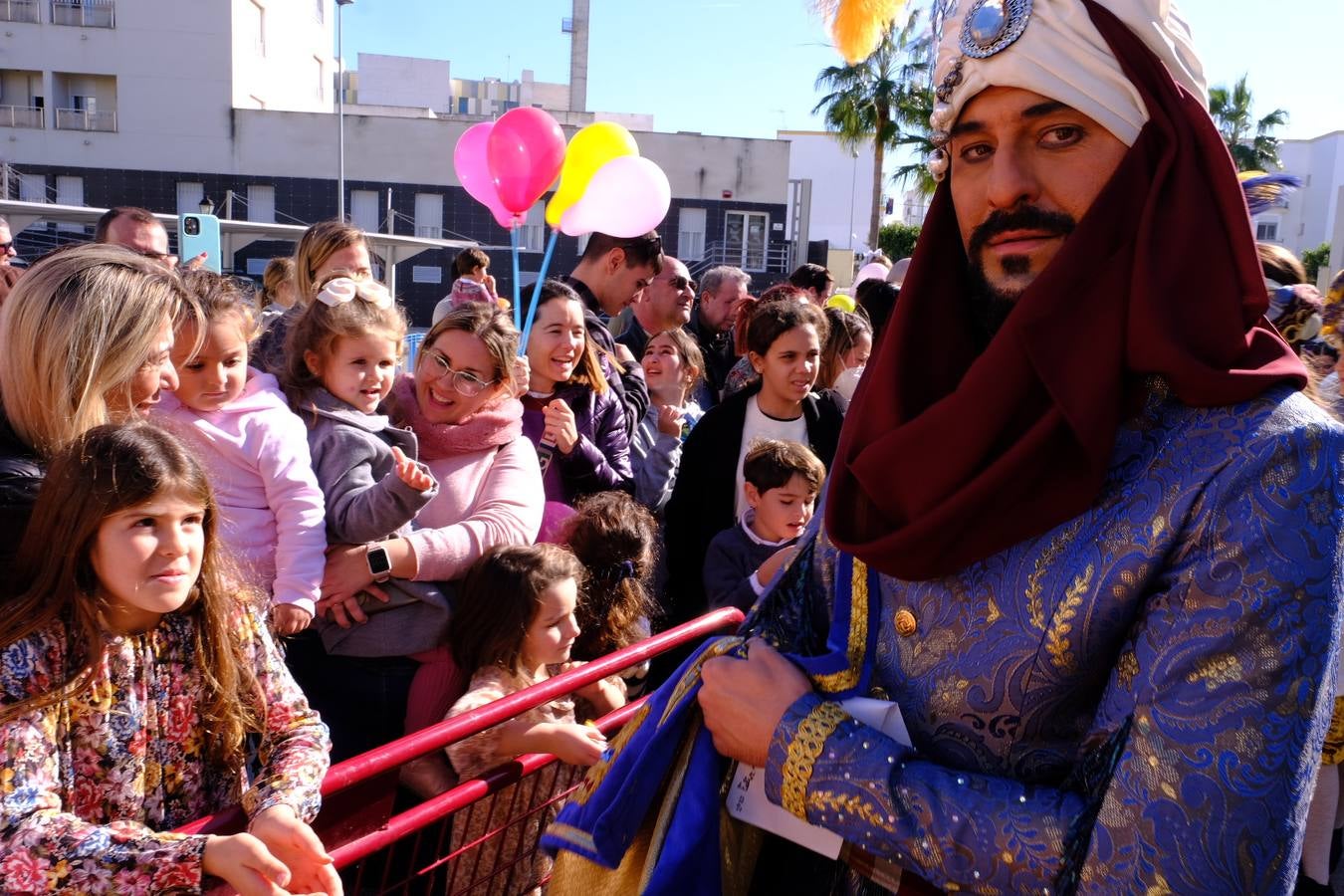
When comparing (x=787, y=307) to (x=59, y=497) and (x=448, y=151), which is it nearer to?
(x=59, y=497)

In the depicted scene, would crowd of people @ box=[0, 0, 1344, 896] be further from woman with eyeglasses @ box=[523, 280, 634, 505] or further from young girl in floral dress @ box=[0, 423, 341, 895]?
woman with eyeglasses @ box=[523, 280, 634, 505]

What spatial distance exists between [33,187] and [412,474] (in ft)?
123

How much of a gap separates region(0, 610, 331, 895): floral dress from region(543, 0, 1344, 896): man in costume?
2.17ft

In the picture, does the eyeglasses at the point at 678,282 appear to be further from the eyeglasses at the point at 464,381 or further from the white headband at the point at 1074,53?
the white headband at the point at 1074,53

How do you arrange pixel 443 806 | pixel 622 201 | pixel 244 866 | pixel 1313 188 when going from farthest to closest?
pixel 1313 188
pixel 622 201
pixel 443 806
pixel 244 866

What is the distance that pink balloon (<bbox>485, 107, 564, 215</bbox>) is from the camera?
578cm

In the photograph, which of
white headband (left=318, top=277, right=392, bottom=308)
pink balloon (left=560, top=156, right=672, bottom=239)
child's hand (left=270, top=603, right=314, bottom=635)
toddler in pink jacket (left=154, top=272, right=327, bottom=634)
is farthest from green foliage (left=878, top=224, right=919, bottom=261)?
child's hand (left=270, top=603, right=314, bottom=635)

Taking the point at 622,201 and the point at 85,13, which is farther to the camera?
the point at 85,13

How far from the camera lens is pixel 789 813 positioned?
5.13 ft

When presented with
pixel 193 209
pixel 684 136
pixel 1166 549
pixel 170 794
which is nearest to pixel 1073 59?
pixel 1166 549

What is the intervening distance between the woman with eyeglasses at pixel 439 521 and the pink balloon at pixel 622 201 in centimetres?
196

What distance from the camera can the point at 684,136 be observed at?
35.5 metres

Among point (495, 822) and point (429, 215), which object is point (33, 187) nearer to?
point (429, 215)

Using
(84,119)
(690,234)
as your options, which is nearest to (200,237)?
(690,234)
